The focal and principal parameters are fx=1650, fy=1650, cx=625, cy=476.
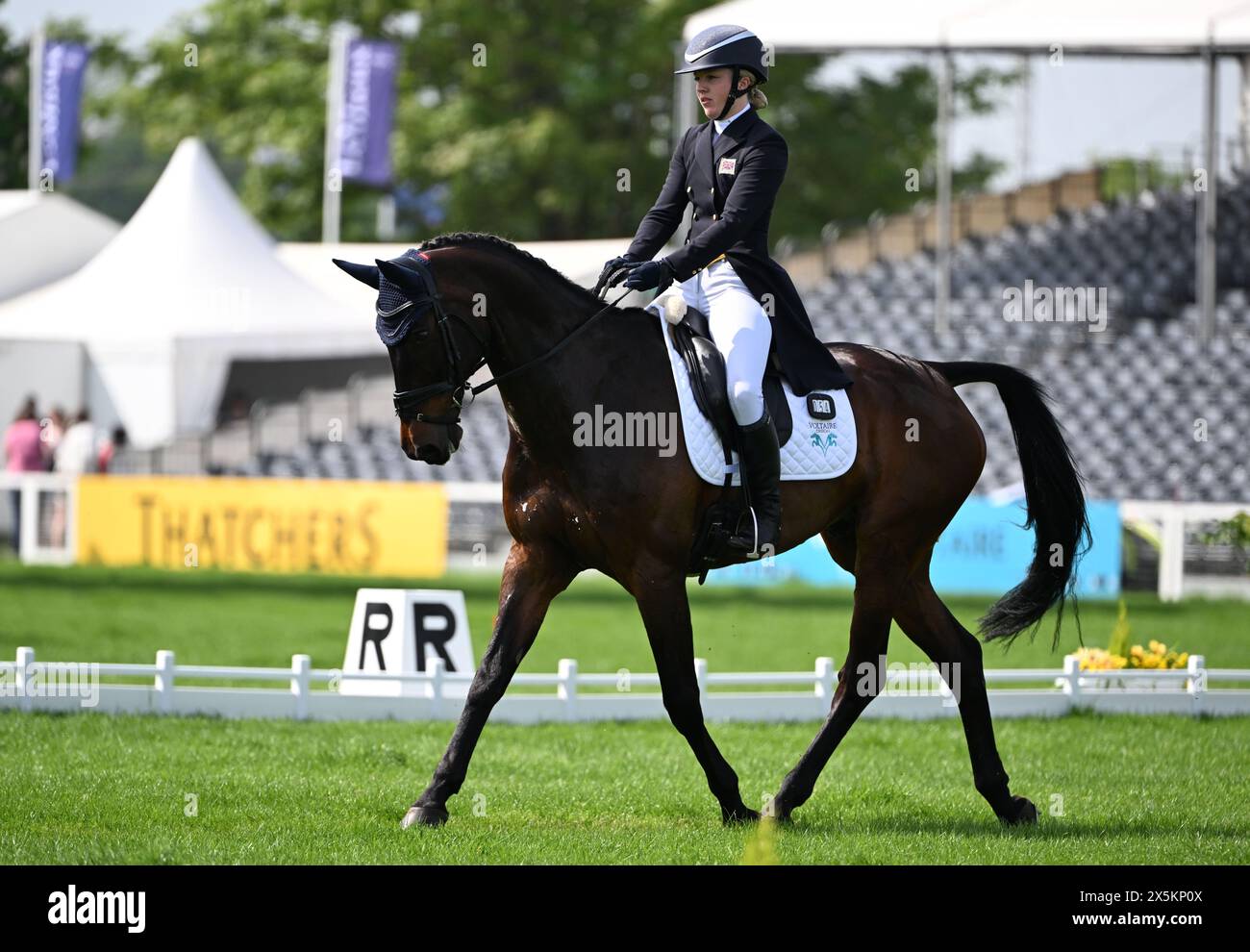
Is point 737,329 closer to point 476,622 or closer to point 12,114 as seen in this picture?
point 476,622

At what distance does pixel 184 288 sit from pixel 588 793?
49.1ft

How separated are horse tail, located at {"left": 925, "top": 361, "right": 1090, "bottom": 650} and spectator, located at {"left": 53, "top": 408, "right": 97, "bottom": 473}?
1669 centimetres

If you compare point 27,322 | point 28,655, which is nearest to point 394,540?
point 27,322

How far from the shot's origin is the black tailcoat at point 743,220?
679 cm

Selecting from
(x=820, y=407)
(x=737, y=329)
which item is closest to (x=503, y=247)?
(x=737, y=329)

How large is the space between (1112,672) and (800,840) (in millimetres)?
4748

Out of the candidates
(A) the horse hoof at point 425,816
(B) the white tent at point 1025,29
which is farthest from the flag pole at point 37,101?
(A) the horse hoof at point 425,816

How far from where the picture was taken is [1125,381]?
23.0 metres

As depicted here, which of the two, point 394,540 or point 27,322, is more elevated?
point 27,322

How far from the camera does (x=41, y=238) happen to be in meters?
25.0

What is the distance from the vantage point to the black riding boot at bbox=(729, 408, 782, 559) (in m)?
6.76

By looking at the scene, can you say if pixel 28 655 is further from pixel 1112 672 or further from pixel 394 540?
pixel 394 540

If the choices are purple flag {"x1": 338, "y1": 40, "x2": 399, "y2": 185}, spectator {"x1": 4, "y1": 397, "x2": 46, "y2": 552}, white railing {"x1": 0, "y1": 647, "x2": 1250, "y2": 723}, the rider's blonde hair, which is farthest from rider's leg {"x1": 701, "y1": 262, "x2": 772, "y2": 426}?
purple flag {"x1": 338, "y1": 40, "x2": 399, "y2": 185}
